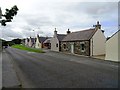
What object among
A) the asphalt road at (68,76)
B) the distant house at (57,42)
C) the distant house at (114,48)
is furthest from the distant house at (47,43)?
the asphalt road at (68,76)

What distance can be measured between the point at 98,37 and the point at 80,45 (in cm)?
399

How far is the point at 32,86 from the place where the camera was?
32.0 feet

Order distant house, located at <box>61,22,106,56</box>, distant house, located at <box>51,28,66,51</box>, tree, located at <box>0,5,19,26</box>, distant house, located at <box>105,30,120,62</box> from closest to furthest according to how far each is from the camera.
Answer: tree, located at <box>0,5,19,26</box> < distant house, located at <box>105,30,120,62</box> < distant house, located at <box>61,22,106,56</box> < distant house, located at <box>51,28,66,51</box>

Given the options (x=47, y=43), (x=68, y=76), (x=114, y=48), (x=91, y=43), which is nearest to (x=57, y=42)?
(x=91, y=43)

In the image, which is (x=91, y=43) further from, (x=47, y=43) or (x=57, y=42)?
Answer: (x=47, y=43)

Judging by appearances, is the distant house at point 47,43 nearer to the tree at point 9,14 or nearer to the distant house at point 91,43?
the distant house at point 91,43

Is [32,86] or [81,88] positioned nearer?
[81,88]

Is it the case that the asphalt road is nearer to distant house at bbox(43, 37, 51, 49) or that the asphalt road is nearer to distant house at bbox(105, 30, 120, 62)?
distant house at bbox(105, 30, 120, 62)

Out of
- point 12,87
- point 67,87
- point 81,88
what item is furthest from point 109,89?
point 12,87

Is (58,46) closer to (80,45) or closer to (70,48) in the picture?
(70,48)

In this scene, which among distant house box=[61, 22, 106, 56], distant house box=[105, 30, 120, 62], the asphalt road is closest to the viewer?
the asphalt road

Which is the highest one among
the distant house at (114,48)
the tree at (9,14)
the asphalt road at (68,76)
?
the tree at (9,14)

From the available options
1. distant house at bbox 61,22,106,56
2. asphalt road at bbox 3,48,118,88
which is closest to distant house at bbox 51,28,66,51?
distant house at bbox 61,22,106,56

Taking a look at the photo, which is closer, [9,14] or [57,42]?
[9,14]
